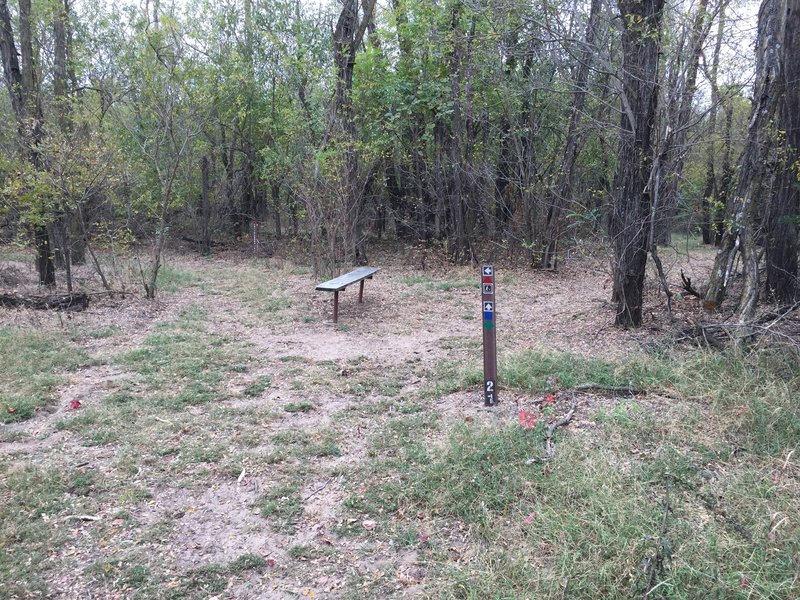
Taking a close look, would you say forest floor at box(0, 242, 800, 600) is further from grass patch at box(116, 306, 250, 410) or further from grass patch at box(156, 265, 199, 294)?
grass patch at box(156, 265, 199, 294)

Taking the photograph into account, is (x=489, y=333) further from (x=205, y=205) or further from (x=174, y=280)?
(x=205, y=205)

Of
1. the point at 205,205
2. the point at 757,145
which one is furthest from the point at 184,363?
the point at 205,205

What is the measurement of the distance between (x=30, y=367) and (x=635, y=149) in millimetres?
6879

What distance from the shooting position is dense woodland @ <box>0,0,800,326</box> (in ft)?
21.0

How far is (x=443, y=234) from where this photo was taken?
569 inches

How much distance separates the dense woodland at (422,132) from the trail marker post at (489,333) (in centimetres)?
272

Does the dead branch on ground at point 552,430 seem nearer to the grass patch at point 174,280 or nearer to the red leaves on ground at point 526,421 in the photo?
the red leaves on ground at point 526,421

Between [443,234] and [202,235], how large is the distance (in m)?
8.06

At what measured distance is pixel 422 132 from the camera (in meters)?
14.6

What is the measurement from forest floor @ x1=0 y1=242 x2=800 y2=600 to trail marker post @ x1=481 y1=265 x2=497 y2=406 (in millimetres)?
182

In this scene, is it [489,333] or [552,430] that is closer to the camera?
[552,430]

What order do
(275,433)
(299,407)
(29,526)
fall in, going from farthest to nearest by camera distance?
(299,407), (275,433), (29,526)

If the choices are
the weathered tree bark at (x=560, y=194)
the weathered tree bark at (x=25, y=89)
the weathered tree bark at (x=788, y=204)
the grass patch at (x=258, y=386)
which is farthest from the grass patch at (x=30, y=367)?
the weathered tree bark at (x=560, y=194)

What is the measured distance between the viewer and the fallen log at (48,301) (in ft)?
27.9
